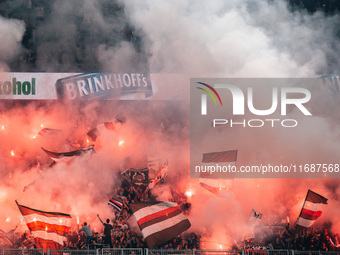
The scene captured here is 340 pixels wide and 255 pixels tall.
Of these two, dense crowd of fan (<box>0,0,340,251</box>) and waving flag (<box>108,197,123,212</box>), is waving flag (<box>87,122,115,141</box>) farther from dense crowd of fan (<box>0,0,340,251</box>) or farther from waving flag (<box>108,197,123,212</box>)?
waving flag (<box>108,197,123,212</box>)

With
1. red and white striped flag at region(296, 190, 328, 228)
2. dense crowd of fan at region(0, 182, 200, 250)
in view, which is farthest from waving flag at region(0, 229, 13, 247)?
red and white striped flag at region(296, 190, 328, 228)

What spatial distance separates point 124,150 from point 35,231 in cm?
302

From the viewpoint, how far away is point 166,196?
1112cm

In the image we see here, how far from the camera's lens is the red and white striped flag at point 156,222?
351 inches

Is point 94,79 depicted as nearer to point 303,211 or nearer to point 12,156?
point 12,156

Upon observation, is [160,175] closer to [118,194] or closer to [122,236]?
[118,194]

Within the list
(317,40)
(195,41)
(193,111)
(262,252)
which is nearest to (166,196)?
(193,111)

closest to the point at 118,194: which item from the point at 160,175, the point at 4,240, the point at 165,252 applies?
the point at 160,175

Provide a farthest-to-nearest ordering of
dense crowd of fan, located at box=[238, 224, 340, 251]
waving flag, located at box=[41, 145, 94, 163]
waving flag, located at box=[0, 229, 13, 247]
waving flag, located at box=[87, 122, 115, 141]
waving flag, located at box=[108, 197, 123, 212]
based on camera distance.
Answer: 1. waving flag, located at box=[87, 122, 115, 141]
2. waving flag, located at box=[41, 145, 94, 163]
3. waving flag, located at box=[108, 197, 123, 212]
4. waving flag, located at box=[0, 229, 13, 247]
5. dense crowd of fan, located at box=[238, 224, 340, 251]

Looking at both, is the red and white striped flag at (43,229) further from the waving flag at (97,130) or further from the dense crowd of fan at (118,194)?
the waving flag at (97,130)

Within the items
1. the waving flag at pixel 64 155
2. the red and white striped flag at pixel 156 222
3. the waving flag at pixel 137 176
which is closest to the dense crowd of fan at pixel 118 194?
the waving flag at pixel 137 176

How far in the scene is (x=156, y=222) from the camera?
9070mm

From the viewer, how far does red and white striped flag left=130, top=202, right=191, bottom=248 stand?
8.92 metres

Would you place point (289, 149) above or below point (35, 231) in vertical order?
above
